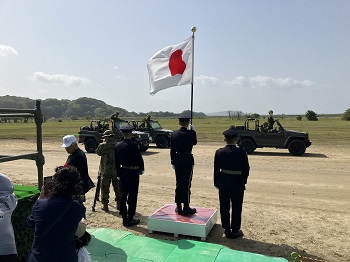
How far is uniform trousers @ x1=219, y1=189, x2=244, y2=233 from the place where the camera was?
5254 mm

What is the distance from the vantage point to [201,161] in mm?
13102

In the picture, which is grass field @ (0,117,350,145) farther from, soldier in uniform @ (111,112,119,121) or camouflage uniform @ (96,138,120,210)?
camouflage uniform @ (96,138,120,210)

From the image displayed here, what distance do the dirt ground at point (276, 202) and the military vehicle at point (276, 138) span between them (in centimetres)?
125

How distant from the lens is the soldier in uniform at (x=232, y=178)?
5223 millimetres

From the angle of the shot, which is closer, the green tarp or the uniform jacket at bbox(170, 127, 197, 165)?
the green tarp

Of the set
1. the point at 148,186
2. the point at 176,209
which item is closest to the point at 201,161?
the point at 148,186

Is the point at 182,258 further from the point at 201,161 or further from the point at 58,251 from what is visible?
the point at 201,161

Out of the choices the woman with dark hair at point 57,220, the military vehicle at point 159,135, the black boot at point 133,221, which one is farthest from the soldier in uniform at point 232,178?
the military vehicle at point 159,135

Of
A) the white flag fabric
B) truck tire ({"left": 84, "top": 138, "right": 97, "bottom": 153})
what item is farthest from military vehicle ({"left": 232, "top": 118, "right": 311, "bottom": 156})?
the white flag fabric

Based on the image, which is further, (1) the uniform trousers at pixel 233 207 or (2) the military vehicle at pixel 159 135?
(2) the military vehicle at pixel 159 135

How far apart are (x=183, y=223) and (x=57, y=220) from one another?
3117 mm

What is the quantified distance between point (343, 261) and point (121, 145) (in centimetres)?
381

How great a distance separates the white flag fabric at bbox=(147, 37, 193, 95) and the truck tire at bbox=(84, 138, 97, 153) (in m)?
9.63

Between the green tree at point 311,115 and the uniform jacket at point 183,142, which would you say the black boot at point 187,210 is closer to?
the uniform jacket at point 183,142
